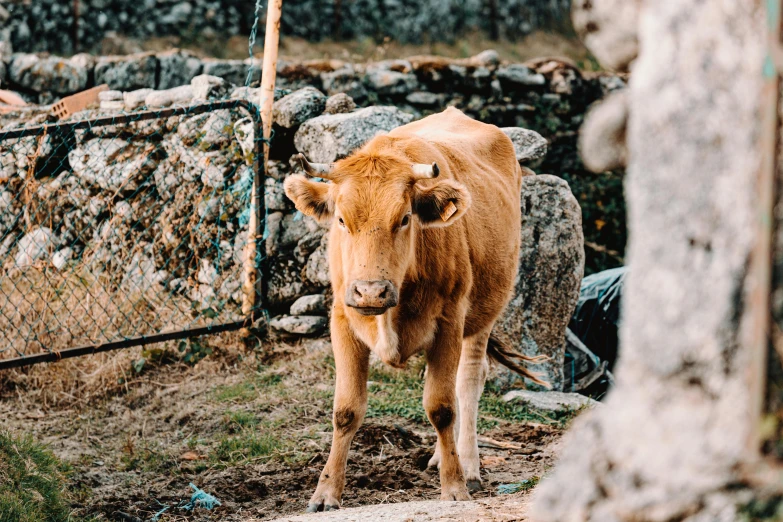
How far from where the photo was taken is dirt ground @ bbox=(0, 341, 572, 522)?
5.05 m

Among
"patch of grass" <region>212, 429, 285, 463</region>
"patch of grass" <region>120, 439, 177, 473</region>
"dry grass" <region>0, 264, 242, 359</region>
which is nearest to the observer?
"patch of grass" <region>120, 439, 177, 473</region>

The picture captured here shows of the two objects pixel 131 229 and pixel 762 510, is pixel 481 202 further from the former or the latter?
pixel 762 510

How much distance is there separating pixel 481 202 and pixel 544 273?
1.86m

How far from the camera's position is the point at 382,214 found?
171 inches

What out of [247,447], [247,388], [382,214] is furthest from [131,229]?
[382,214]

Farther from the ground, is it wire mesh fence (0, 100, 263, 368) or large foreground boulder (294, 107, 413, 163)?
large foreground boulder (294, 107, 413, 163)

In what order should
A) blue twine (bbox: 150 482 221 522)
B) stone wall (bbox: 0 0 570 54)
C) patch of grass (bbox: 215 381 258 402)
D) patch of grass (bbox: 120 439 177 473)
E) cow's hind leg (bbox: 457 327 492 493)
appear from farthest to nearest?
stone wall (bbox: 0 0 570 54) → patch of grass (bbox: 215 381 258 402) → patch of grass (bbox: 120 439 177 473) → cow's hind leg (bbox: 457 327 492 493) → blue twine (bbox: 150 482 221 522)

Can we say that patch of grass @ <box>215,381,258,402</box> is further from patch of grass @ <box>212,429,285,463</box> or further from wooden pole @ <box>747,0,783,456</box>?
wooden pole @ <box>747,0,783,456</box>

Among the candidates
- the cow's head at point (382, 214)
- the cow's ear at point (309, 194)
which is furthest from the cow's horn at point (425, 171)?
the cow's ear at point (309, 194)

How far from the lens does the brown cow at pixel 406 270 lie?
14.3 feet

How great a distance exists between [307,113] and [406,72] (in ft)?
7.40

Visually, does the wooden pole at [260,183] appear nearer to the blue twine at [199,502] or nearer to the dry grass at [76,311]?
the dry grass at [76,311]

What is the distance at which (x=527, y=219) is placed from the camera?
7.05m

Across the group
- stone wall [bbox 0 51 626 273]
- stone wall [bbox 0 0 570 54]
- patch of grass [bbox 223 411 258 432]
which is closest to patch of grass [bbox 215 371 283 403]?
patch of grass [bbox 223 411 258 432]
